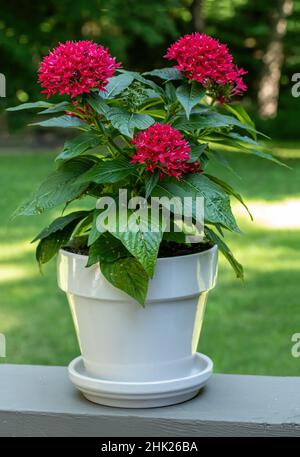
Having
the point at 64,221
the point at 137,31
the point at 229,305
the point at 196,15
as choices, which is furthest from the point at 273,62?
the point at 64,221

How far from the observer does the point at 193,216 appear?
1.26 m

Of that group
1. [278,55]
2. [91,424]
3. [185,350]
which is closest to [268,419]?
[185,350]

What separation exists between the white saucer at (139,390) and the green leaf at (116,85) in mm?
474

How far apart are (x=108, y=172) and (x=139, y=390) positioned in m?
0.36

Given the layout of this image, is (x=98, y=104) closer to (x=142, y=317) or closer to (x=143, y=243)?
(x=143, y=243)

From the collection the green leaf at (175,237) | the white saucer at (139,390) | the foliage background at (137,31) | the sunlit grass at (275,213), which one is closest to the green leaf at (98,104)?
the green leaf at (175,237)

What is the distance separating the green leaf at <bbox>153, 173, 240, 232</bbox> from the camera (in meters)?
1.28

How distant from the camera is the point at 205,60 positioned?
1.33 metres

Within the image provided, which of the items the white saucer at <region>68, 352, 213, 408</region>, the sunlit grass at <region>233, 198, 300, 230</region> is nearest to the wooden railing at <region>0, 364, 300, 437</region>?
the white saucer at <region>68, 352, 213, 408</region>

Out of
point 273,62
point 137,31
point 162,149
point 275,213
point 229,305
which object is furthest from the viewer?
point 273,62

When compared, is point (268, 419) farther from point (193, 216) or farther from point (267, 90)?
point (267, 90)

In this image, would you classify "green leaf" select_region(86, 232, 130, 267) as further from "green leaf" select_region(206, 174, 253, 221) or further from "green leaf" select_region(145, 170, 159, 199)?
"green leaf" select_region(206, 174, 253, 221)

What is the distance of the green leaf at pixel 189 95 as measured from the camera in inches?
50.8

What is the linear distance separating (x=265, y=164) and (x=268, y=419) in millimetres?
8162
